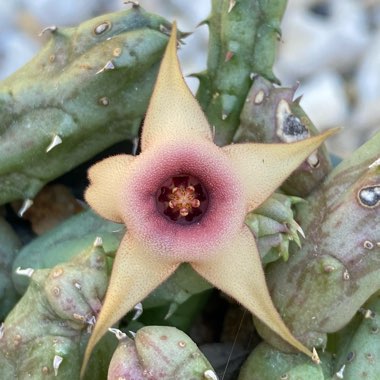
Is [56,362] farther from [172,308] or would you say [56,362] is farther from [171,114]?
[171,114]

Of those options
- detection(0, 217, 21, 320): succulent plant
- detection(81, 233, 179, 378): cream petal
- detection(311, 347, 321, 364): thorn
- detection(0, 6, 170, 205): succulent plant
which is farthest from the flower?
detection(0, 217, 21, 320): succulent plant

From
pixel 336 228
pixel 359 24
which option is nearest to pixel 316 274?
pixel 336 228

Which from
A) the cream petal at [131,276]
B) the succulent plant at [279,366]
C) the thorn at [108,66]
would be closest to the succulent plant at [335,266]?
the succulent plant at [279,366]

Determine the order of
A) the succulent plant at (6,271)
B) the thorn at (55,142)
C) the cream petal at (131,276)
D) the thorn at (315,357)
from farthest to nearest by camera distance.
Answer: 1. the succulent plant at (6,271)
2. the thorn at (55,142)
3. the thorn at (315,357)
4. the cream petal at (131,276)

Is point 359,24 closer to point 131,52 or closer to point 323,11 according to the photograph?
point 323,11

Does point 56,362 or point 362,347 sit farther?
point 362,347

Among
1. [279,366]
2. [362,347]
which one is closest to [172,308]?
[279,366]

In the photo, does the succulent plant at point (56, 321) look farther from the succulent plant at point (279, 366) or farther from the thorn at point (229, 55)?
the thorn at point (229, 55)
